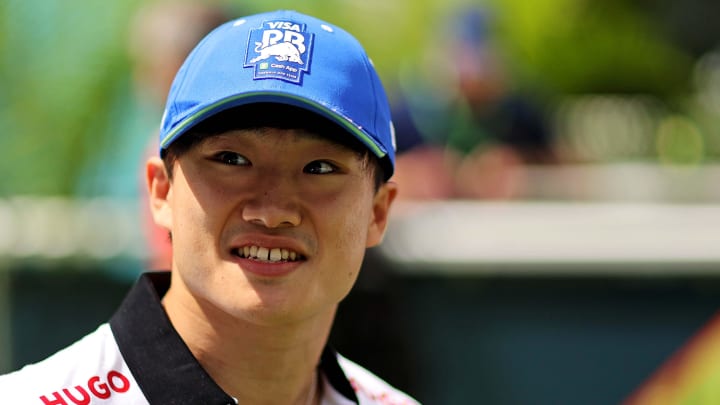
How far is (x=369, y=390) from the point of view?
2988 millimetres

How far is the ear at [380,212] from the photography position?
108 inches

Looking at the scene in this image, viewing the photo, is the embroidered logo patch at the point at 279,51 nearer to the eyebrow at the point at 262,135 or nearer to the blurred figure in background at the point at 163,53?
the eyebrow at the point at 262,135

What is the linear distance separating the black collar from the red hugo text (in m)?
0.03

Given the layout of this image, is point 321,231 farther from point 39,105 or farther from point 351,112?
point 39,105

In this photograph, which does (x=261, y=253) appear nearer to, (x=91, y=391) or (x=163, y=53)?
(x=91, y=391)

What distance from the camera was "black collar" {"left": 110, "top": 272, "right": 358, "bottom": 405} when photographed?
2.45 metres

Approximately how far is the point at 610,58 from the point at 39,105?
9143 millimetres

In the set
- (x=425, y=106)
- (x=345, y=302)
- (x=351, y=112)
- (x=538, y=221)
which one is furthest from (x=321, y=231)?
(x=425, y=106)

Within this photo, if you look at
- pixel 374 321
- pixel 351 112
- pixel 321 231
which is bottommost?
pixel 374 321

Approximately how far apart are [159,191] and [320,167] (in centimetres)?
37

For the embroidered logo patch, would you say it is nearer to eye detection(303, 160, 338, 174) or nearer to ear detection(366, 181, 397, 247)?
eye detection(303, 160, 338, 174)

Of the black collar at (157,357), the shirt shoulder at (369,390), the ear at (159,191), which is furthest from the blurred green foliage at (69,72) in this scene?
the black collar at (157,357)

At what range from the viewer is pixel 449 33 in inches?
314

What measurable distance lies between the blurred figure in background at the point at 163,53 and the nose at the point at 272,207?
248 cm
